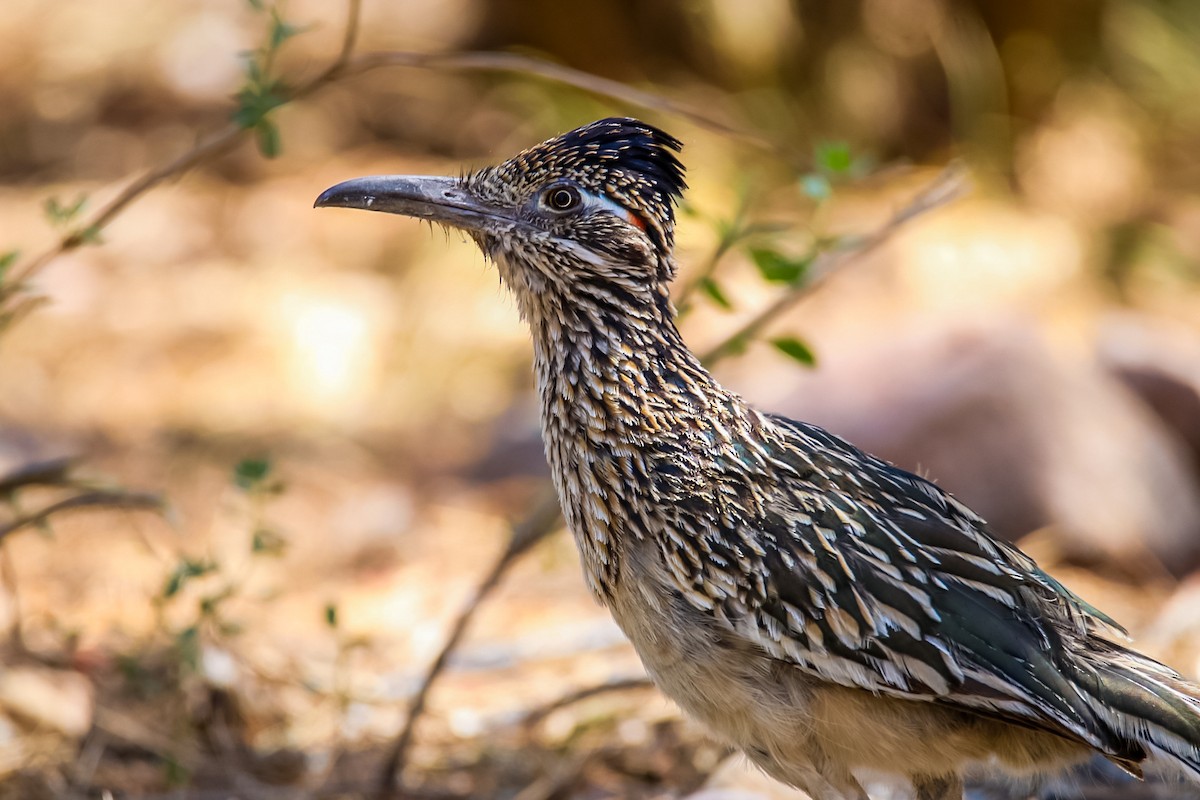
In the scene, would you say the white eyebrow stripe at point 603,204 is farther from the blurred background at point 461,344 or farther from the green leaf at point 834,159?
the green leaf at point 834,159

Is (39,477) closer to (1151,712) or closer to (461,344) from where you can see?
(1151,712)

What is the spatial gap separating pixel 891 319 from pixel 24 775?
5811 mm

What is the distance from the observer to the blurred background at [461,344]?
5379mm

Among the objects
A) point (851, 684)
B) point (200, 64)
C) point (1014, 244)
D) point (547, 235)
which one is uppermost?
point (200, 64)

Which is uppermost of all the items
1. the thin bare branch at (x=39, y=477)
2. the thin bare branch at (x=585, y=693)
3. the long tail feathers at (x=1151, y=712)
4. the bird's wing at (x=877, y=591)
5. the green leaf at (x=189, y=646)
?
the thin bare branch at (x=39, y=477)

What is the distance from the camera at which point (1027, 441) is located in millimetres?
7199

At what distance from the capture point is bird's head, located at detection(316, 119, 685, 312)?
4.07m

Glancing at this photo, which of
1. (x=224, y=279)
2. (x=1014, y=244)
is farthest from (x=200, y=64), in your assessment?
(x=1014, y=244)

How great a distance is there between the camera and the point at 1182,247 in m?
11.2

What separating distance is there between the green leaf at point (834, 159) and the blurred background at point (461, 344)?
2cm

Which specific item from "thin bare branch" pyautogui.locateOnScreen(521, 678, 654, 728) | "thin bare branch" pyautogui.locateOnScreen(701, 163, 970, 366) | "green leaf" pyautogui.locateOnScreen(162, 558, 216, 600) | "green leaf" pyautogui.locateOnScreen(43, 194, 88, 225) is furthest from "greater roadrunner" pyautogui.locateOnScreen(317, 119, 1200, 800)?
"thin bare branch" pyautogui.locateOnScreen(521, 678, 654, 728)

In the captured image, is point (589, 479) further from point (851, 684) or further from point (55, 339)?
point (55, 339)

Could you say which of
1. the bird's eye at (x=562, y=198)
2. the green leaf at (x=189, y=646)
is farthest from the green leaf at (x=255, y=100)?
the green leaf at (x=189, y=646)

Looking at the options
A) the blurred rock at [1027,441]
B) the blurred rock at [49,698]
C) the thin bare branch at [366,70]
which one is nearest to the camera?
the thin bare branch at [366,70]
